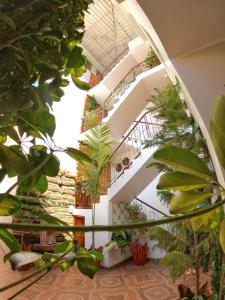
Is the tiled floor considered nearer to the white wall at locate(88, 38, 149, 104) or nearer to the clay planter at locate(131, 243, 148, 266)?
the clay planter at locate(131, 243, 148, 266)

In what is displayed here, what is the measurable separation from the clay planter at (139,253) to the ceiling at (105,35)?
6.95 meters

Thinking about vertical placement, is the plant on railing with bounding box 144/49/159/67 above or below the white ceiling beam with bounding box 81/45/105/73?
below

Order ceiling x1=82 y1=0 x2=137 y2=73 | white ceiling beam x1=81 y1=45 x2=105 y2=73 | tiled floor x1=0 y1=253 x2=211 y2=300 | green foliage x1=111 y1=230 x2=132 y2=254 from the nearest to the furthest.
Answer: tiled floor x1=0 y1=253 x2=211 y2=300 < green foliage x1=111 y1=230 x2=132 y2=254 < ceiling x1=82 y1=0 x2=137 y2=73 < white ceiling beam x1=81 y1=45 x2=105 y2=73

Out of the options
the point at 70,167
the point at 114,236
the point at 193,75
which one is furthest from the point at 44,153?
the point at 70,167

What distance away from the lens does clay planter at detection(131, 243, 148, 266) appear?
258 inches

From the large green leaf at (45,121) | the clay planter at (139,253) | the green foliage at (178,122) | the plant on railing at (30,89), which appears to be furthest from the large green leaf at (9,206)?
the clay planter at (139,253)

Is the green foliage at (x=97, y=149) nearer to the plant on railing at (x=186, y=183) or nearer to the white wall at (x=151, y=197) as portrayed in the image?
the white wall at (x=151, y=197)

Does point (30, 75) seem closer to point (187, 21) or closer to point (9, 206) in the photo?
point (9, 206)

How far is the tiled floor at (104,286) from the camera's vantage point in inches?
174

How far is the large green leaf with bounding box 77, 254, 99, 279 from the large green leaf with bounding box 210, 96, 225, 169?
0.30 metres

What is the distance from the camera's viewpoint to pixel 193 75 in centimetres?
222

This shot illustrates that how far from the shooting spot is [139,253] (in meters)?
6.64

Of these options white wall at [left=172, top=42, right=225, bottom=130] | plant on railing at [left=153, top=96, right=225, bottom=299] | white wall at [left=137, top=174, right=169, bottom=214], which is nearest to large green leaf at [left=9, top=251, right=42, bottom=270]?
plant on railing at [left=153, top=96, right=225, bottom=299]

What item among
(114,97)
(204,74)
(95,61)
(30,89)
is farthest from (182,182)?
(95,61)
